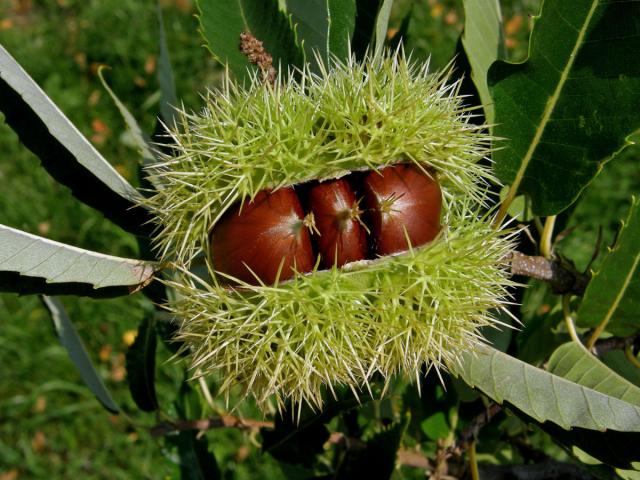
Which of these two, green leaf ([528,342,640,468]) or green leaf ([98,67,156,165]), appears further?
green leaf ([98,67,156,165])

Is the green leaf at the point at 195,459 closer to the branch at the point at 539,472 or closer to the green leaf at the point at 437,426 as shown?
the green leaf at the point at 437,426

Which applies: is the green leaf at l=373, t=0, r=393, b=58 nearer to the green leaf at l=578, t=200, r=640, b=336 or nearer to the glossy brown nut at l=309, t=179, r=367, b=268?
the glossy brown nut at l=309, t=179, r=367, b=268

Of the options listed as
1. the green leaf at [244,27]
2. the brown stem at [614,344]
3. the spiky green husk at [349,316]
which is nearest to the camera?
the spiky green husk at [349,316]

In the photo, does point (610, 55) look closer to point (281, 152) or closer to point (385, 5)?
point (385, 5)

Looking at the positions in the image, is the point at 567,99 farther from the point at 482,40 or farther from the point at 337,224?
the point at 337,224

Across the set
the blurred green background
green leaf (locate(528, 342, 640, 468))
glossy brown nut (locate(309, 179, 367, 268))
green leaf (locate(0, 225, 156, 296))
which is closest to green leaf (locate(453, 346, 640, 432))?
green leaf (locate(528, 342, 640, 468))

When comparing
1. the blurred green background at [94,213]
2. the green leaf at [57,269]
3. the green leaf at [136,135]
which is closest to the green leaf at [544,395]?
the green leaf at [57,269]

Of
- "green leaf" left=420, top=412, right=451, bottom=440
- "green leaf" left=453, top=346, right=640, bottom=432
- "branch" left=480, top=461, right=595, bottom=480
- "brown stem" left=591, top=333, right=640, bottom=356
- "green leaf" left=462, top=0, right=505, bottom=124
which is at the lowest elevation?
"branch" left=480, top=461, right=595, bottom=480
